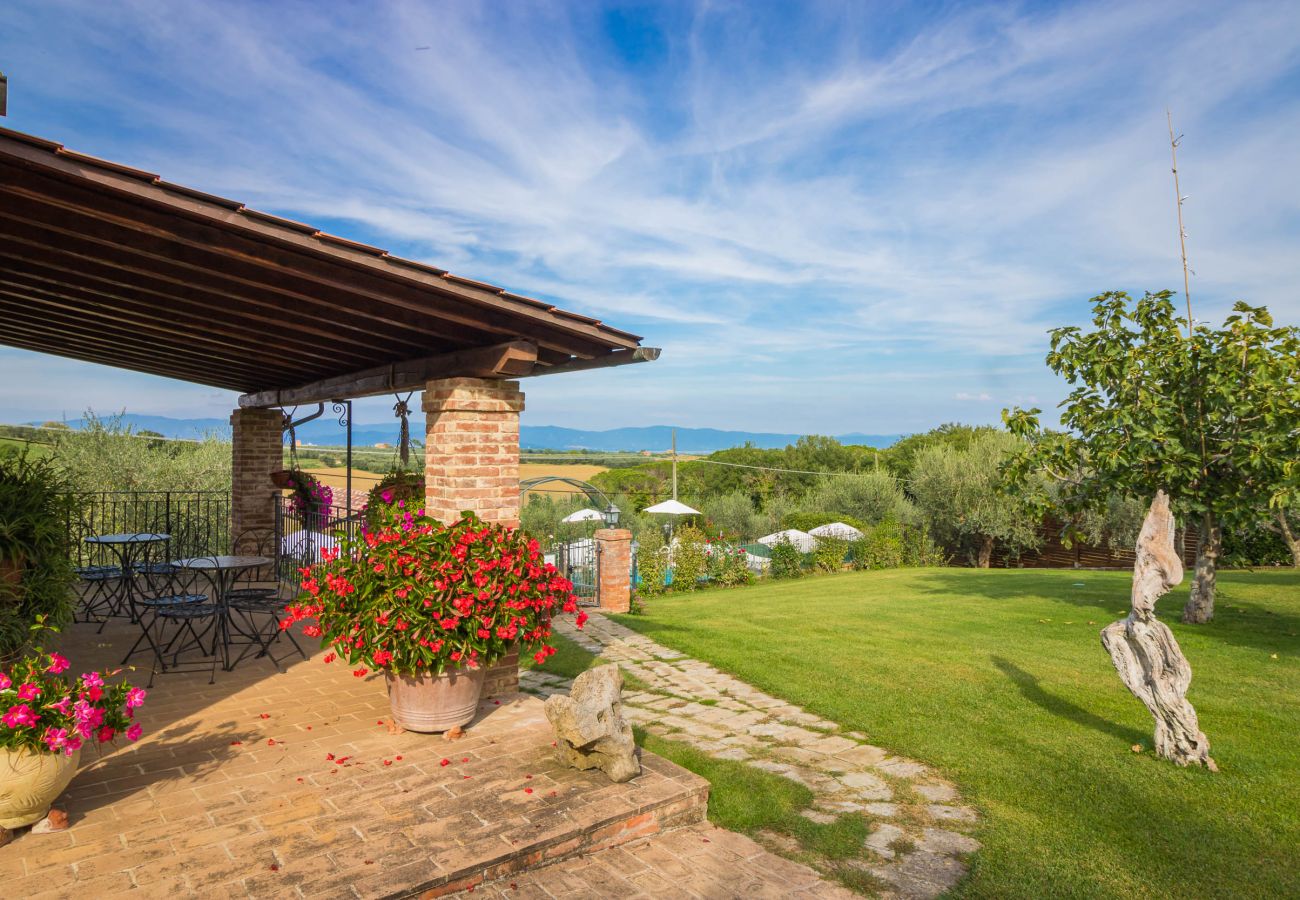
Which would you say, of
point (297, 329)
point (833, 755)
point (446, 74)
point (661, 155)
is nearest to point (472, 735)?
point (833, 755)

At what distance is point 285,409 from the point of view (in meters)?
9.81

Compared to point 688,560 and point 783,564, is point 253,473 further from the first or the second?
point 783,564

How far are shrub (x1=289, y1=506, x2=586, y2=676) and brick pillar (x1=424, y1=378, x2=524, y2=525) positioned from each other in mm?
492

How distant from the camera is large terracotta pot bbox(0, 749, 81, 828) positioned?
117 inches

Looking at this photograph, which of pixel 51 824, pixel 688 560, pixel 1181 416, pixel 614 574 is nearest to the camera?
pixel 51 824

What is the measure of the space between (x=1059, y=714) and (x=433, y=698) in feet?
15.9

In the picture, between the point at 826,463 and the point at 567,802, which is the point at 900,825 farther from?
the point at 826,463

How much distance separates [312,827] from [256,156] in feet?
45.5

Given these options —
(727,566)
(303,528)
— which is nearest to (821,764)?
(303,528)

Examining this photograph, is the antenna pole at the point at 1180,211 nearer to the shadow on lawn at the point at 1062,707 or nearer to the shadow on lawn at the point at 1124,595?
the shadow on lawn at the point at 1124,595

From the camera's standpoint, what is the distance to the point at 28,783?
9.93 feet

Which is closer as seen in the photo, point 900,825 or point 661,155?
point 900,825

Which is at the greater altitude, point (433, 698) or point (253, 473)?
point (253, 473)

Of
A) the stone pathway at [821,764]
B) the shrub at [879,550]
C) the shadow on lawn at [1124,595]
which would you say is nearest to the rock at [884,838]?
the stone pathway at [821,764]
